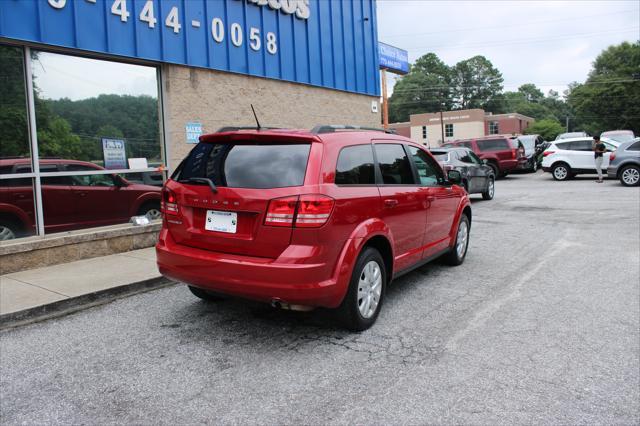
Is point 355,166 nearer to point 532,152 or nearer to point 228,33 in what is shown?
point 228,33

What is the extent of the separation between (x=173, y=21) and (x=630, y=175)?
15.6 m

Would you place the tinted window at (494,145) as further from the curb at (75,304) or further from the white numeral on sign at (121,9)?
the curb at (75,304)

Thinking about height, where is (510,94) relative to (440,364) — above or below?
above

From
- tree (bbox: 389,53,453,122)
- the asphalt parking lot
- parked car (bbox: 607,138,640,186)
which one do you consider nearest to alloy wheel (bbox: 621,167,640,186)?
parked car (bbox: 607,138,640,186)

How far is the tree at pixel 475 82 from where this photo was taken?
126 metres

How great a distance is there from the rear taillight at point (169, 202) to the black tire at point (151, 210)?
4.15m

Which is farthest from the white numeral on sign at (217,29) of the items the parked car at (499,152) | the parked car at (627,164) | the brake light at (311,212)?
the parked car at (499,152)

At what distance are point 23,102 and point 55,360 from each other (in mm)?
4466

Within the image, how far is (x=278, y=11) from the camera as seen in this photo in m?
10.5

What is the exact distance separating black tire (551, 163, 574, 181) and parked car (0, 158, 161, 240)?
17.2 m

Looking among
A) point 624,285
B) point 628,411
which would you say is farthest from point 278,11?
point 628,411

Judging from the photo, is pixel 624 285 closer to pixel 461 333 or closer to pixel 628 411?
pixel 461 333

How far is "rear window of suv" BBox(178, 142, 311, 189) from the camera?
154 inches

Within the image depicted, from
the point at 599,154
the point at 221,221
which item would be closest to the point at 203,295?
the point at 221,221
